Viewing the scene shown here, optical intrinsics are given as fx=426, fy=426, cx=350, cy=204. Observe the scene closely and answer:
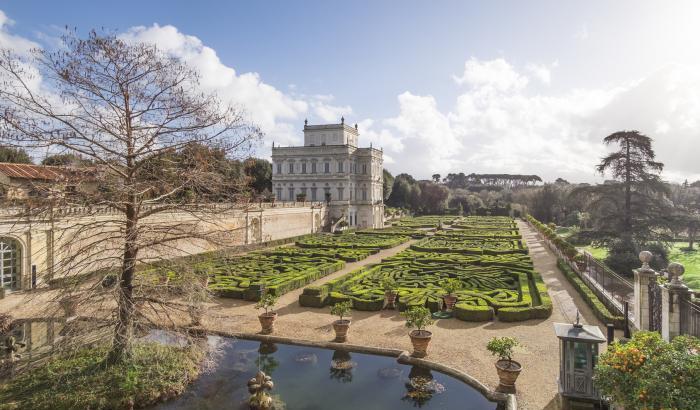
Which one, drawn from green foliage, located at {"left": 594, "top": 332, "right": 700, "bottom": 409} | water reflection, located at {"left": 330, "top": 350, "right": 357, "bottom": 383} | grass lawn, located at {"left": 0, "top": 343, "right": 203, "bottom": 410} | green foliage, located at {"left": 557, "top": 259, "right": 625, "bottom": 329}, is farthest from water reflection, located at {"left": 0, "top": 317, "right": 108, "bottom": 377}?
green foliage, located at {"left": 557, "top": 259, "right": 625, "bottom": 329}

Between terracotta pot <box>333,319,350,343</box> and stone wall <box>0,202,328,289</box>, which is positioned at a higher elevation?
stone wall <box>0,202,328,289</box>

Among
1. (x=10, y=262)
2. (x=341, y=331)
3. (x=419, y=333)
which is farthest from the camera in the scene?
(x=10, y=262)

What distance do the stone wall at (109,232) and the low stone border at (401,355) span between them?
3.24 m

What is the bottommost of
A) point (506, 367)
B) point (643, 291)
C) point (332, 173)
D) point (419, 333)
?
point (506, 367)

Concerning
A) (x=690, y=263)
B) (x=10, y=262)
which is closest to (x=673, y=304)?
(x=690, y=263)

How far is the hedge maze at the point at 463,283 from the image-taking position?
15.3m

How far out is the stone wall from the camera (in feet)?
29.7

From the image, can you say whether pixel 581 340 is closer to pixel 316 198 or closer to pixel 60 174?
pixel 60 174

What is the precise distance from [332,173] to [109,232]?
1775 inches

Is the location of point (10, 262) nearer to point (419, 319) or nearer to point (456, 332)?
point (419, 319)

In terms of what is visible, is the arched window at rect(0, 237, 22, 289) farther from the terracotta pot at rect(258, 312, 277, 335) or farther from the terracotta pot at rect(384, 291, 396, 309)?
the terracotta pot at rect(384, 291, 396, 309)

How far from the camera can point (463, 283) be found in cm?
1997

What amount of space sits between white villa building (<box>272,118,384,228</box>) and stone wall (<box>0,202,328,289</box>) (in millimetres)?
3569

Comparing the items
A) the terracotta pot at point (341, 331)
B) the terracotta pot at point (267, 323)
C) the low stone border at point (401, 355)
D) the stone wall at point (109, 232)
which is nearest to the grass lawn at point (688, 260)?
the low stone border at point (401, 355)
